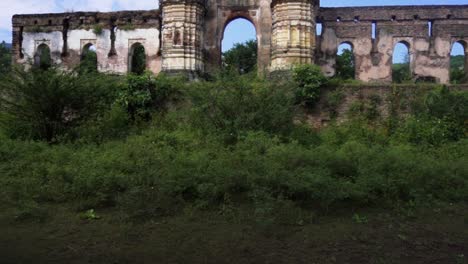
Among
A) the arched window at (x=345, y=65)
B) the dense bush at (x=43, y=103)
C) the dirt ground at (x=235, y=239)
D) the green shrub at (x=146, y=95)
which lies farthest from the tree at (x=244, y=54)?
the dirt ground at (x=235, y=239)

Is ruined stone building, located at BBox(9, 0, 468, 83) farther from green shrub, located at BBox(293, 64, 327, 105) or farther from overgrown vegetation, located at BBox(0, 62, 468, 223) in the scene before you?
overgrown vegetation, located at BBox(0, 62, 468, 223)

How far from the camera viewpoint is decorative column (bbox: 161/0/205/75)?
18.5 meters

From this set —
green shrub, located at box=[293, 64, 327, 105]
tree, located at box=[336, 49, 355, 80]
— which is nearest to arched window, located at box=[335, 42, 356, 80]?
tree, located at box=[336, 49, 355, 80]

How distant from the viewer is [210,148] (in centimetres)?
1051

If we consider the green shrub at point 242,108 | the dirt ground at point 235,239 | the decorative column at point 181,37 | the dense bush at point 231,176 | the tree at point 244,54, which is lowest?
the dirt ground at point 235,239

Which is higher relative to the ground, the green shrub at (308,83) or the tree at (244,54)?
the tree at (244,54)

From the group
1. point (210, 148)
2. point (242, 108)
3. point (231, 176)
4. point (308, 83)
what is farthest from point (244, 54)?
point (231, 176)

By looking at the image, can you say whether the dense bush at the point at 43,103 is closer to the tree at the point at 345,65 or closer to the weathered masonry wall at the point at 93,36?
the weathered masonry wall at the point at 93,36

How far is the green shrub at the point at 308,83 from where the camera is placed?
49.2 ft

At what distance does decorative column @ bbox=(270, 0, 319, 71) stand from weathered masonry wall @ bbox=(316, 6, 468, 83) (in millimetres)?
3217

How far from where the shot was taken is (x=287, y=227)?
23.7 ft

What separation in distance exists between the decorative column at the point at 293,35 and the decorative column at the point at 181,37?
9.37 ft

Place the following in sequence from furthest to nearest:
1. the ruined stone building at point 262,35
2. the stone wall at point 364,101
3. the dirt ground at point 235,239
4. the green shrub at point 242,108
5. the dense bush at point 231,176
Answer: the ruined stone building at point 262,35 < the stone wall at point 364,101 < the green shrub at point 242,108 < the dense bush at point 231,176 < the dirt ground at point 235,239

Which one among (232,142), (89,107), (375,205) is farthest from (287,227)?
(89,107)
